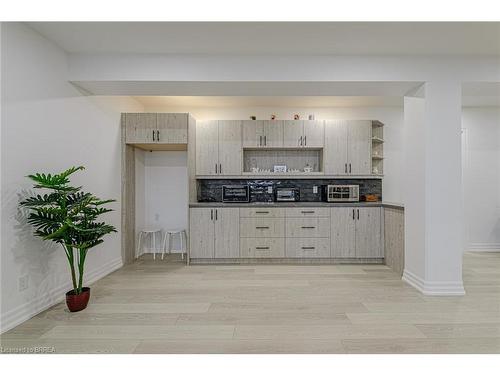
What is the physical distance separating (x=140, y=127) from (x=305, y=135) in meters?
2.70

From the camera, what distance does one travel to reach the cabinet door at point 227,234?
4440 mm

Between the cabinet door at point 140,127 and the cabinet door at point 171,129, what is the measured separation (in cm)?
11

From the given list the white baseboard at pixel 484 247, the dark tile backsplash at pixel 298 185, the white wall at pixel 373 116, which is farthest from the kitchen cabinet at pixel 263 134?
the white baseboard at pixel 484 247

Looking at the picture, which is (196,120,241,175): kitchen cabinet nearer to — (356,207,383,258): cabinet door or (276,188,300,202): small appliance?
(276,188,300,202): small appliance

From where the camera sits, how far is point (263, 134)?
189 inches

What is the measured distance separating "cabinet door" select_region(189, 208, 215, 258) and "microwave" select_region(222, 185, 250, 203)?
0.43 meters

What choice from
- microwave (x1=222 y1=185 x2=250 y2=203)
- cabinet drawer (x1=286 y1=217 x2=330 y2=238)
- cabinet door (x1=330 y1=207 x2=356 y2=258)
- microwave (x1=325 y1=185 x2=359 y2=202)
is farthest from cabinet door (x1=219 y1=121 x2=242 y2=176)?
cabinet door (x1=330 y1=207 x2=356 y2=258)

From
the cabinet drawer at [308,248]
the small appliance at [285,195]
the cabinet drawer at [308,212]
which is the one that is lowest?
the cabinet drawer at [308,248]

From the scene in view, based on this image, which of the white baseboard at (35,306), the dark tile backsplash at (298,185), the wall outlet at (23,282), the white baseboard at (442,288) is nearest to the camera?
the white baseboard at (35,306)

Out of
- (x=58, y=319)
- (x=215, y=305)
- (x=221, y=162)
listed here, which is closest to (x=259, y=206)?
(x=221, y=162)

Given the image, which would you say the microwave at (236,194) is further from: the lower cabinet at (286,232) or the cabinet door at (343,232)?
the cabinet door at (343,232)

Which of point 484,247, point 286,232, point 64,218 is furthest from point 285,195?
point 484,247

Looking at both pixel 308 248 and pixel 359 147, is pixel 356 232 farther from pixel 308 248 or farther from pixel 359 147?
pixel 359 147

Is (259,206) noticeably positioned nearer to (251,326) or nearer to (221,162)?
(221,162)
